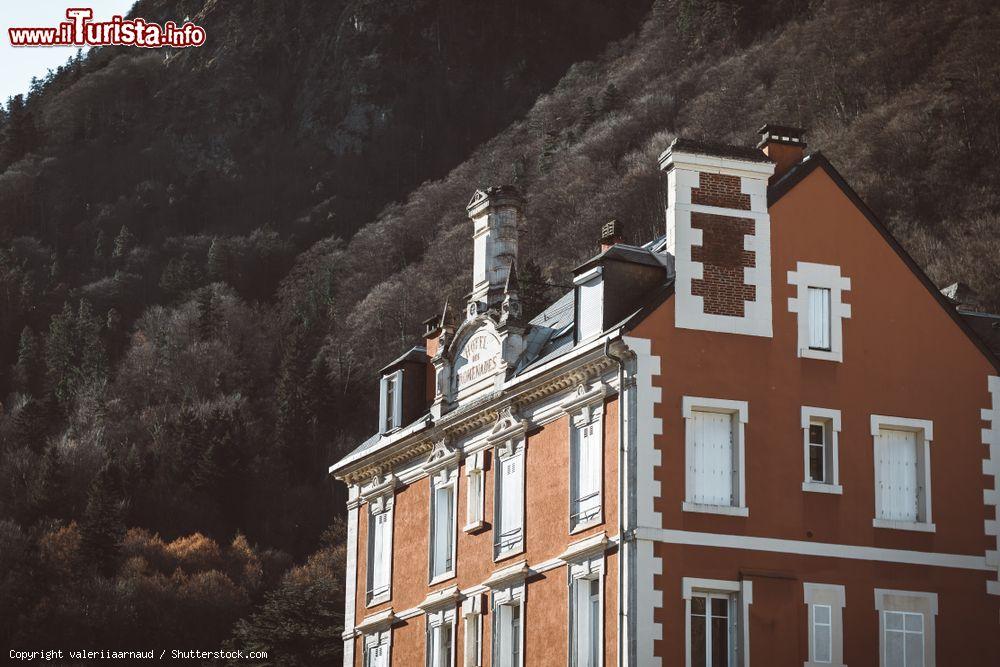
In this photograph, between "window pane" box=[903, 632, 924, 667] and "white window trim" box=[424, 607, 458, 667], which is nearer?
"window pane" box=[903, 632, 924, 667]

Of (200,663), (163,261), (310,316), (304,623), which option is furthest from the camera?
(163,261)

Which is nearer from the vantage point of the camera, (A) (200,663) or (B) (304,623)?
(B) (304,623)

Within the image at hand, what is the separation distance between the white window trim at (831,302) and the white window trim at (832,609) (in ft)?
16.4

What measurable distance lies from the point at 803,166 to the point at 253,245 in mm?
157363

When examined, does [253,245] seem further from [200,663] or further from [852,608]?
[852,608]

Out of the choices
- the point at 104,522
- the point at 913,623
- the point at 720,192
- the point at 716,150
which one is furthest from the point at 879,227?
the point at 104,522

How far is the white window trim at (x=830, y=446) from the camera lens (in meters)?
42.1

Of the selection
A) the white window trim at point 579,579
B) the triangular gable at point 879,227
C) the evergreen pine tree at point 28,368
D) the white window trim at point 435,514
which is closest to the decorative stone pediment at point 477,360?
the white window trim at point 435,514

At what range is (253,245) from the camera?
198875 millimetres

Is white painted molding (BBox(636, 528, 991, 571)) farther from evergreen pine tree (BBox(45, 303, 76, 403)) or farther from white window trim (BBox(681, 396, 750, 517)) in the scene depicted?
evergreen pine tree (BBox(45, 303, 76, 403))

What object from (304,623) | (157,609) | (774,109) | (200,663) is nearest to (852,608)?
(304,623)

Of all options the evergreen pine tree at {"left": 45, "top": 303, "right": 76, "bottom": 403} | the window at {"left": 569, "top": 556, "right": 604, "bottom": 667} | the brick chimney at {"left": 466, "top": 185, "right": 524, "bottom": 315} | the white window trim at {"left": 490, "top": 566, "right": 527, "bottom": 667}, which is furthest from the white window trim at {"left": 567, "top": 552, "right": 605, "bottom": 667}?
the evergreen pine tree at {"left": 45, "top": 303, "right": 76, "bottom": 403}

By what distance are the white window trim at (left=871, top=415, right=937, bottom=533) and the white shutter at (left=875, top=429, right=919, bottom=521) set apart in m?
0.13

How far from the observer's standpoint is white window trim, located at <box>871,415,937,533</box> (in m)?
42.7
